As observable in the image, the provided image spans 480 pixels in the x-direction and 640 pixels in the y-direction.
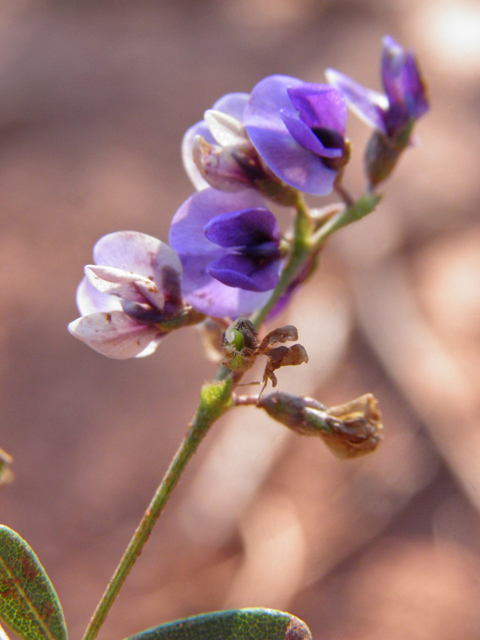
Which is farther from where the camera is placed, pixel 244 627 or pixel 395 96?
pixel 395 96

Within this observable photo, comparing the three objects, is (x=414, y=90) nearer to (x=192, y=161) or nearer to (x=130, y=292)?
(x=192, y=161)

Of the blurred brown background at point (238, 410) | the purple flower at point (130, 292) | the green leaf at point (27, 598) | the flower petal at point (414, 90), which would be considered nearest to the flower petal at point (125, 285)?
the purple flower at point (130, 292)

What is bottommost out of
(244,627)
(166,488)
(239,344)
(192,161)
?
(244,627)

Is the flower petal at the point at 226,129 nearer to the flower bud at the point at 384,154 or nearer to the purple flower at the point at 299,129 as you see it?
the purple flower at the point at 299,129

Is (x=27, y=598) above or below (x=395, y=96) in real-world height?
below

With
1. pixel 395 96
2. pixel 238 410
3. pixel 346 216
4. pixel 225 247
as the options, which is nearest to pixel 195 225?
pixel 225 247

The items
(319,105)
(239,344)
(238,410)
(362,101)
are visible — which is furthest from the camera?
(238,410)

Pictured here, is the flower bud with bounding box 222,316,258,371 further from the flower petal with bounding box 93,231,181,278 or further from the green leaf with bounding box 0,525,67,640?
the green leaf with bounding box 0,525,67,640

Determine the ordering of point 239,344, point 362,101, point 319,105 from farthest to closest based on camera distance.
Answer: point 362,101 → point 319,105 → point 239,344
